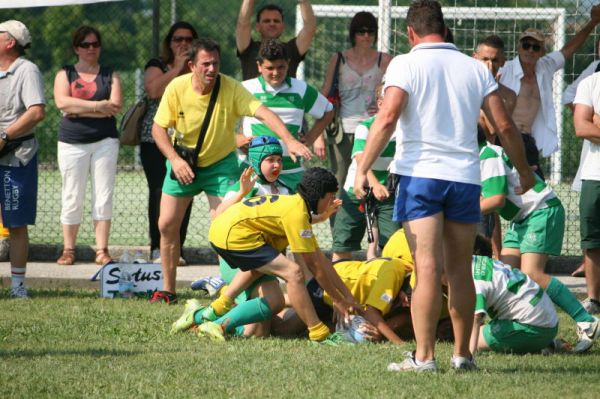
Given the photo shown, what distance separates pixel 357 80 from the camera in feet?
35.4

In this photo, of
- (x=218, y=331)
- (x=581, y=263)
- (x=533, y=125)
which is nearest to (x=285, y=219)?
(x=218, y=331)

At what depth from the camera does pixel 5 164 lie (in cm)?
950

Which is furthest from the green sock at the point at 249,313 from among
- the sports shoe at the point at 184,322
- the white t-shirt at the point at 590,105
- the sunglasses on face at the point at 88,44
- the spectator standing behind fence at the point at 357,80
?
the sunglasses on face at the point at 88,44

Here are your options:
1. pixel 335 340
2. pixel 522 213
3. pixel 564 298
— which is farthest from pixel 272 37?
pixel 564 298

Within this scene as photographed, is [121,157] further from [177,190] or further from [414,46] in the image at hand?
[414,46]

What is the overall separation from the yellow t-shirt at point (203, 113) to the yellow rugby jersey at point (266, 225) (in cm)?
136

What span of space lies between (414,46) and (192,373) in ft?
7.05

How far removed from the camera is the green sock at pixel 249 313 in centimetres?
766

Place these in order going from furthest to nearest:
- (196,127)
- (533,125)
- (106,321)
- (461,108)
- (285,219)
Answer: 1. (533,125)
2. (196,127)
3. (106,321)
4. (285,219)
5. (461,108)

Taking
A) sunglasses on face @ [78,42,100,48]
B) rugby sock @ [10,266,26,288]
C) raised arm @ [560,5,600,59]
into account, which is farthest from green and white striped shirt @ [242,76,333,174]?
raised arm @ [560,5,600,59]

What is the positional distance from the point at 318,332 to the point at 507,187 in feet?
5.93

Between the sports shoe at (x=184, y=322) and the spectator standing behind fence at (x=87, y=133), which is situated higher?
the spectator standing behind fence at (x=87, y=133)

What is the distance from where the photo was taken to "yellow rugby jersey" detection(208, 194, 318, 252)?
7.45 meters

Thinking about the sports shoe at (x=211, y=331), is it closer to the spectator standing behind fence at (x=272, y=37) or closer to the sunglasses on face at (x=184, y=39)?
the spectator standing behind fence at (x=272, y=37)
